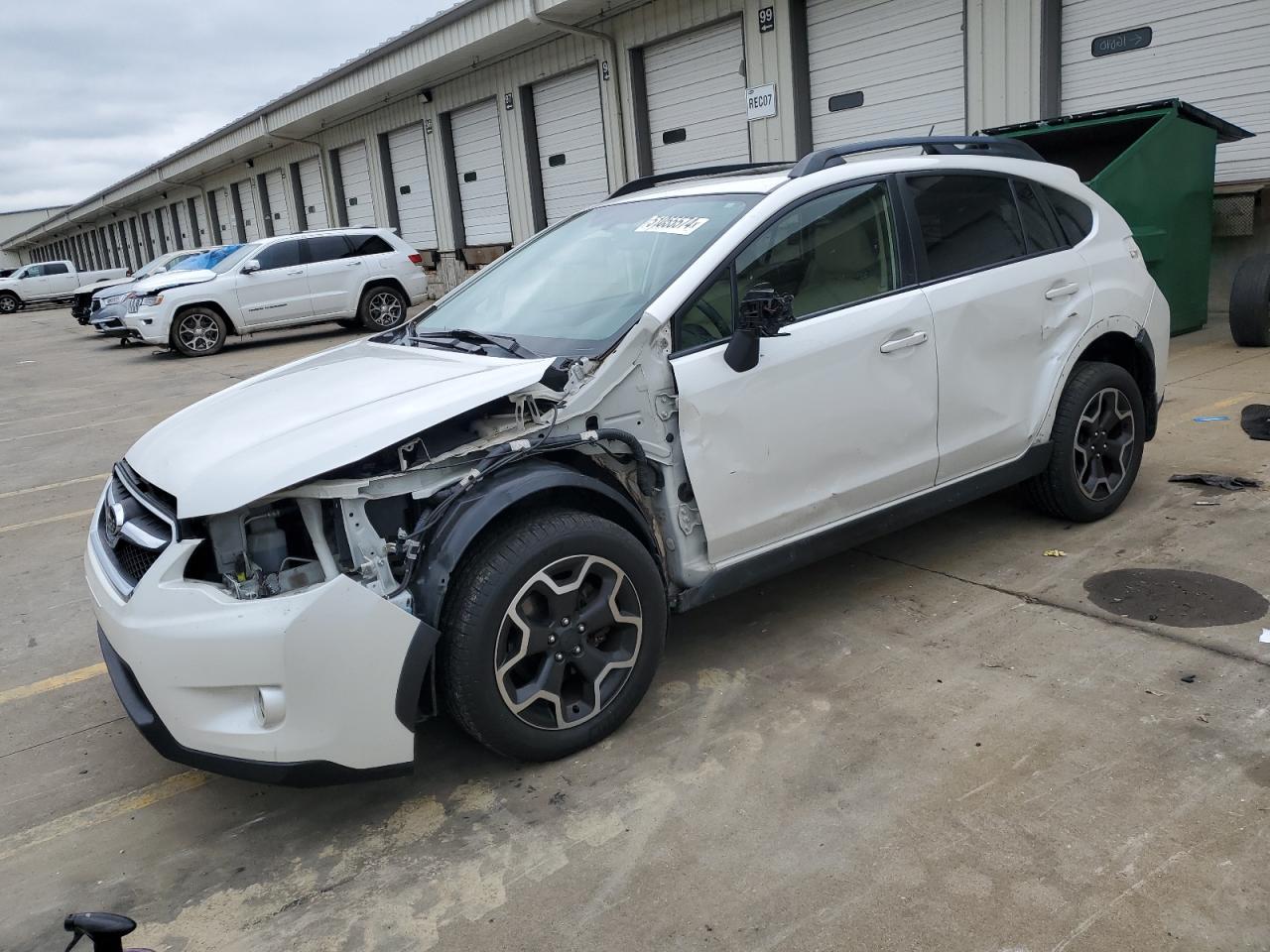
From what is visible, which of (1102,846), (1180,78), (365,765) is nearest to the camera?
(1102,846)

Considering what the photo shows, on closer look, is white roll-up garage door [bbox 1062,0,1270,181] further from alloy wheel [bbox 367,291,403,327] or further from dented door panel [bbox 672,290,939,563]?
alloy wheel [bbox 367,291,403,327]

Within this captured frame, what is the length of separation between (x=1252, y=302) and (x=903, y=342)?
5905mm

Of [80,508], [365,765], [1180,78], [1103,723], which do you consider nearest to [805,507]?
[1103,723]

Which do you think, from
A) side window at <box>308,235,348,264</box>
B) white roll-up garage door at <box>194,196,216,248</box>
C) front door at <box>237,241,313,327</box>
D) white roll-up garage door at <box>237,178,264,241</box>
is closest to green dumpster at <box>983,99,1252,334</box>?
side window at <box>308,235,348,264</box>

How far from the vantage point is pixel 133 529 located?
3.00 m

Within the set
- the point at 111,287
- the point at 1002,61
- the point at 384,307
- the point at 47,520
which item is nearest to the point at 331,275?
the point at 384,307

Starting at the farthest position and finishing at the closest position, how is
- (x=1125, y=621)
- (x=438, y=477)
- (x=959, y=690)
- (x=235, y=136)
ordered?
(x=235, y=136)
(x=1125, y=621)
(x=959, y=690)
(x=438, y=477)

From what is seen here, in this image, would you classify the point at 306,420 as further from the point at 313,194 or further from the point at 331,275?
the point at 313,194

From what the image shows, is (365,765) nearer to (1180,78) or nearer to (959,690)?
(959,690)

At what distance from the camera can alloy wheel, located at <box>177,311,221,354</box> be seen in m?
15.5

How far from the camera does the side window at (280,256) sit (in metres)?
15.7

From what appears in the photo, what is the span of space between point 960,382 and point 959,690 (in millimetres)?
1260

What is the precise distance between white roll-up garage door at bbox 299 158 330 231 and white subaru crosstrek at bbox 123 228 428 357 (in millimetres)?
10943

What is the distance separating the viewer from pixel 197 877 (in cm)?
279
